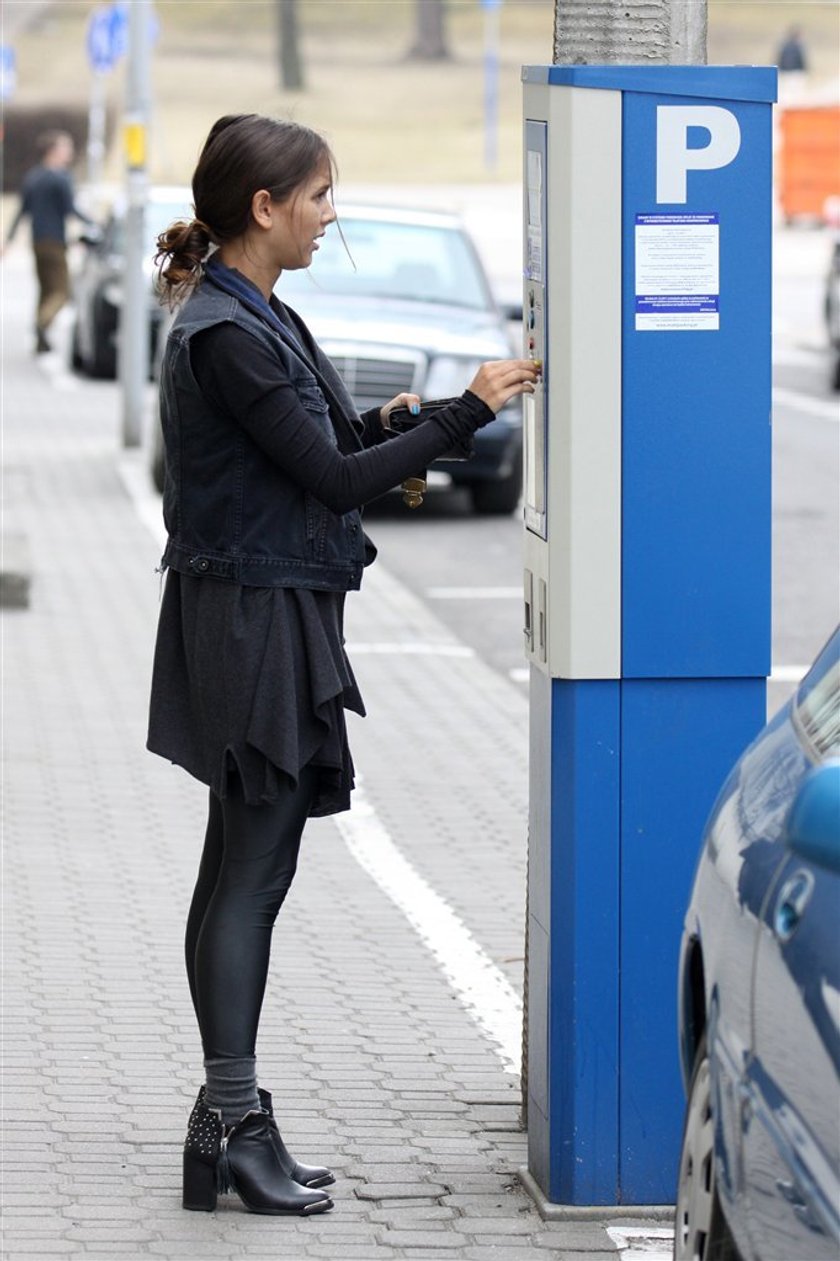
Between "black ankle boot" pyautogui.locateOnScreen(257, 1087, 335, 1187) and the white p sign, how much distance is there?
5.88 feet

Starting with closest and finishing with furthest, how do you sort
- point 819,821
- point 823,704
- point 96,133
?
point 819,821, point 823,704, point 96,133

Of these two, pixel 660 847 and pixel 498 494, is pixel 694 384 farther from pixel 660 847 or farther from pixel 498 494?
pixel 498 494

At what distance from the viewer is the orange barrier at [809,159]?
140ft

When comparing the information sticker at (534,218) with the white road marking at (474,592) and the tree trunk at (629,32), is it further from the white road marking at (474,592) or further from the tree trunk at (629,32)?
the white road marking at (474,592)

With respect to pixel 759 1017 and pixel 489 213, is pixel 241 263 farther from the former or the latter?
pixel 489 213

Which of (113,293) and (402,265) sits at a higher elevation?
(402,265)

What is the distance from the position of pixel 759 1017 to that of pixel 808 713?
22.2 inches

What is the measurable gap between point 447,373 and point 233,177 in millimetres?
11358

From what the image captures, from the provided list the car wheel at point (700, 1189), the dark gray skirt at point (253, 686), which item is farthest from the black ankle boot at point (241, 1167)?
the car wheel at point (700, 1189)

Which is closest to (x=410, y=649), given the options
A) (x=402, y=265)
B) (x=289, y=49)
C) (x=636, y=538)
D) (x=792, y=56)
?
(x=402, y=265)

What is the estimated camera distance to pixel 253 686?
179 inches

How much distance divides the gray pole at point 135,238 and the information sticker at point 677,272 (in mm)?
13968

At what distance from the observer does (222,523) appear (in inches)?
178

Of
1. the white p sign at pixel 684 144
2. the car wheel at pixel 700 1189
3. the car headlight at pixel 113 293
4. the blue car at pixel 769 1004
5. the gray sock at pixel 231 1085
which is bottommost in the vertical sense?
→ the car headlight at pixel 113 293
